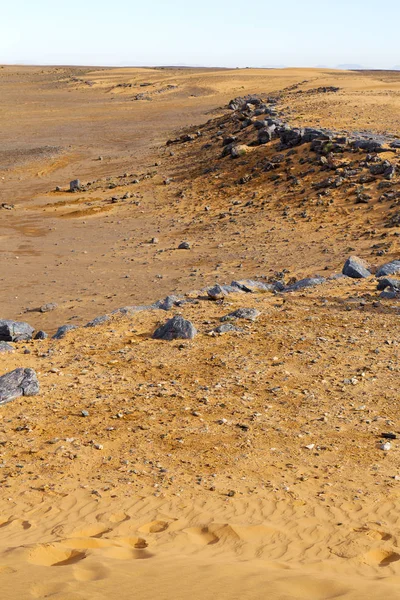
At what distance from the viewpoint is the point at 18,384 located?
8.28m

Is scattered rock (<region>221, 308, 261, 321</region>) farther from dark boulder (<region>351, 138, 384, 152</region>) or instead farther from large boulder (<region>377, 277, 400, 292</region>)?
dark boulder (<region>351, 138, 384, 152</region>)

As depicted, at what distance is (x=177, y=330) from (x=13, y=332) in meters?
3.11

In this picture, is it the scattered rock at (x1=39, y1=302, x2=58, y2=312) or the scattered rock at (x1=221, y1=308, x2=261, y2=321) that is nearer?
the scattered rock at (x1=221, y1=308, x2=261, y2=321)

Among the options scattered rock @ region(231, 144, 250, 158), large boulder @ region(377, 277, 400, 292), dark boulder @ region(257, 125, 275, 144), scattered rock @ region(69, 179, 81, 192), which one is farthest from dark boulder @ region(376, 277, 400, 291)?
scattered rock @ region(69, 179, 81, 192)

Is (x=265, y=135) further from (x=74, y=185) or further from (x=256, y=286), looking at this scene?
(x=256, y=286)

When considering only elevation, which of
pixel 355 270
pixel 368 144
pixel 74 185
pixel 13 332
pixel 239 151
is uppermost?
pixel 368 144

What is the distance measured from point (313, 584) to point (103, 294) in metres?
10.9

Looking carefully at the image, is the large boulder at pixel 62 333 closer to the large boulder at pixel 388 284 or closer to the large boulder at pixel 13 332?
the large boulder at pixel 13 332

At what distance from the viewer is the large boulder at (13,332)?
11.3m

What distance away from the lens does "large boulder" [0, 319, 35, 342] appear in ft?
37.0

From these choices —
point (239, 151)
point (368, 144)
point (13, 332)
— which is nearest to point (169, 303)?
point (13, 332)

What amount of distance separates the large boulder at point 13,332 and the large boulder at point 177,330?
265 centimetres

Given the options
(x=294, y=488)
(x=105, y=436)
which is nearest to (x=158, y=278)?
(x=105, y=436)

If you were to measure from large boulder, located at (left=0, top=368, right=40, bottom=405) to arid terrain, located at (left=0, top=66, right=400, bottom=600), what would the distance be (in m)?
0.12
